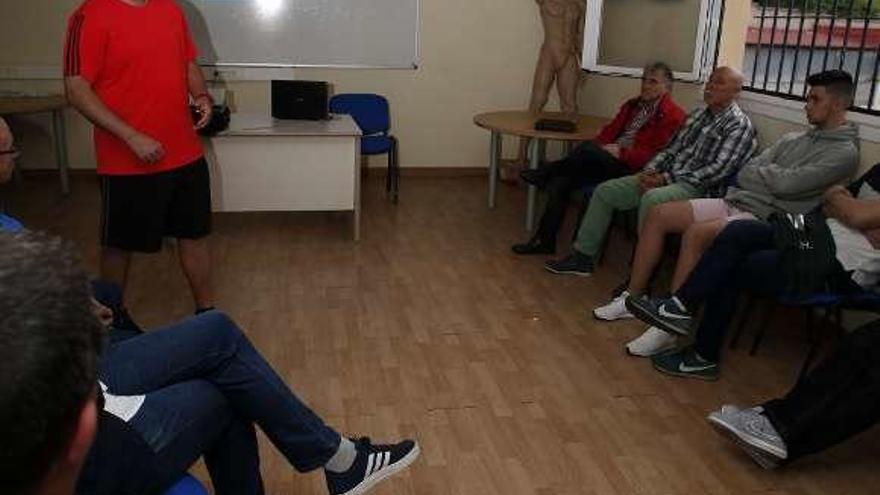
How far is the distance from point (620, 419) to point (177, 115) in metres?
1.88

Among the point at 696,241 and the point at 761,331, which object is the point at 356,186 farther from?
the point at 761,331

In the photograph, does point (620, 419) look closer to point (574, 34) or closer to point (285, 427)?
point (285, 427)

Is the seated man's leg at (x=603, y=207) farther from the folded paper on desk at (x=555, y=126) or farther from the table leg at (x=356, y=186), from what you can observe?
the table leg at (x=356, y=186)

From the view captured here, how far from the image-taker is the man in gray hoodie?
9.43ft

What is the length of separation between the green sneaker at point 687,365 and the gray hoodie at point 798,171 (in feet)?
2.27

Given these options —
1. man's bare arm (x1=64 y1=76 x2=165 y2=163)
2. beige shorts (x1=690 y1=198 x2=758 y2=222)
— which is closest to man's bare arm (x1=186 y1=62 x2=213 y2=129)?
man's bare arm (x1=64 y1=76 x2=165 y2=163)

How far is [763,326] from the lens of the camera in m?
2.98

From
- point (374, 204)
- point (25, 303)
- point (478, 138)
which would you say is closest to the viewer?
point (25, 303)

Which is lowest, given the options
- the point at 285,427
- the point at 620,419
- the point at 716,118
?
the point at 620,419

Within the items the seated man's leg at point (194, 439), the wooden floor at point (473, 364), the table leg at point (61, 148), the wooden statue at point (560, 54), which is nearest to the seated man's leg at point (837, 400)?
the wooden floor at point (473, 364)

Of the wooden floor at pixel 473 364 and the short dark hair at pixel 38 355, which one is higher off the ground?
the short dark hair at pixel 38 355

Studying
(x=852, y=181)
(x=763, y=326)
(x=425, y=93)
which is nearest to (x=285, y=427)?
(x=763, y=326)

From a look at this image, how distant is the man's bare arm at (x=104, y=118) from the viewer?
2475 mm

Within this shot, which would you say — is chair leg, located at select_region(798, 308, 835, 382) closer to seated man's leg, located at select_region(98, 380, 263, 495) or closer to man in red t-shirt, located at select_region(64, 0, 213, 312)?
seated man's leg, located at select_region(98, 380, 263, 495)
